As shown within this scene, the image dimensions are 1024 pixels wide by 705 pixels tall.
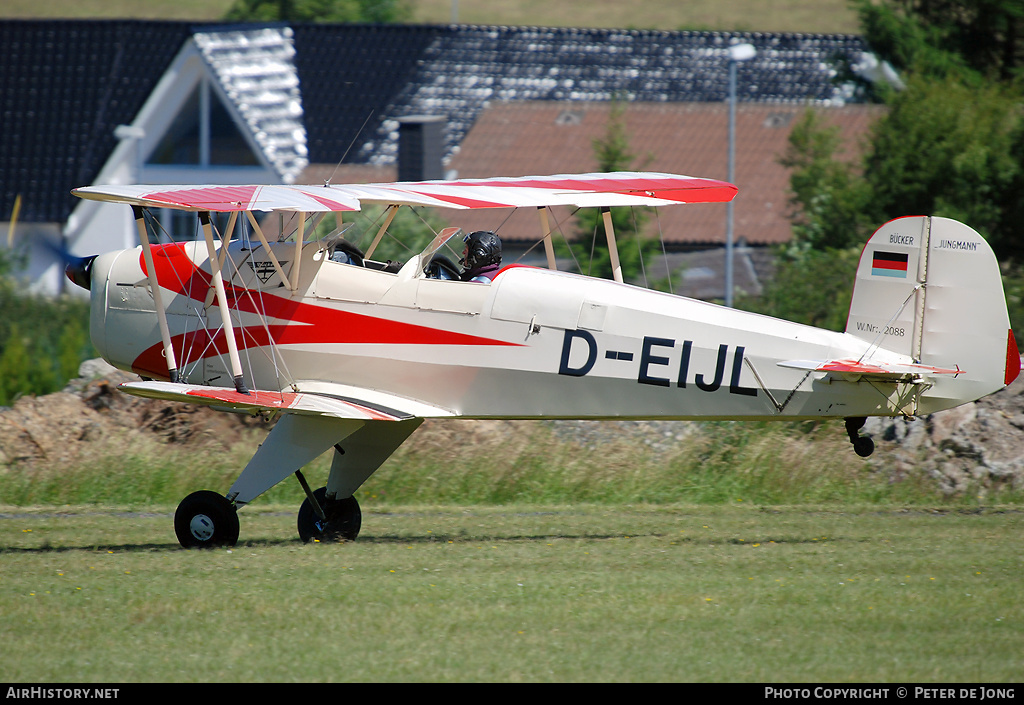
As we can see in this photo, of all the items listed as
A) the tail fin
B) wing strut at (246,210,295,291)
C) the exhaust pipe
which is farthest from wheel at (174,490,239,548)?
the tail fin

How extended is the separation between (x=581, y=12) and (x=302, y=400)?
8641 centimetres

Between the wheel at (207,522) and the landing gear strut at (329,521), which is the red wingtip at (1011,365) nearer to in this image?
the landing gear strut at (329,521)

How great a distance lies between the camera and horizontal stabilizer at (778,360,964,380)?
8664mm

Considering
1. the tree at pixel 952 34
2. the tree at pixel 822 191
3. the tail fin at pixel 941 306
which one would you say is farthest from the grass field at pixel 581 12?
the tail fin at pixel 941 306

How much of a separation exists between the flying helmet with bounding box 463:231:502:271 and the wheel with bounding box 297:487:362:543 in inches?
91.7

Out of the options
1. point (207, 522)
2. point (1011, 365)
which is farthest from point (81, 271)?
point (1011, 365)

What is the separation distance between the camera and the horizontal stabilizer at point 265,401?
8891 mm

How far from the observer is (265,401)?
909cm

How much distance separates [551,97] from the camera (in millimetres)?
43625

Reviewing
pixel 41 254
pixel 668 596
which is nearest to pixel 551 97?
pixel 41 254

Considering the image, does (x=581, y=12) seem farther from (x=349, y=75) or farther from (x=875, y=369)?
(x=875, y=369)

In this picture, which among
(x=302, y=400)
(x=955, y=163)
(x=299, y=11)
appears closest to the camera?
(x=302, y=400)

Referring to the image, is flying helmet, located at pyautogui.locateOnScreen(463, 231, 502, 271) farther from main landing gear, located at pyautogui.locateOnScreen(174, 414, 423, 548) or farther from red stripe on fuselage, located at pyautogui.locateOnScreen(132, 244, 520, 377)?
main landing gear, located at pyautogui.locateOnScreen(174, 414, 423, 548)

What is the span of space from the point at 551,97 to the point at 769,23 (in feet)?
161
